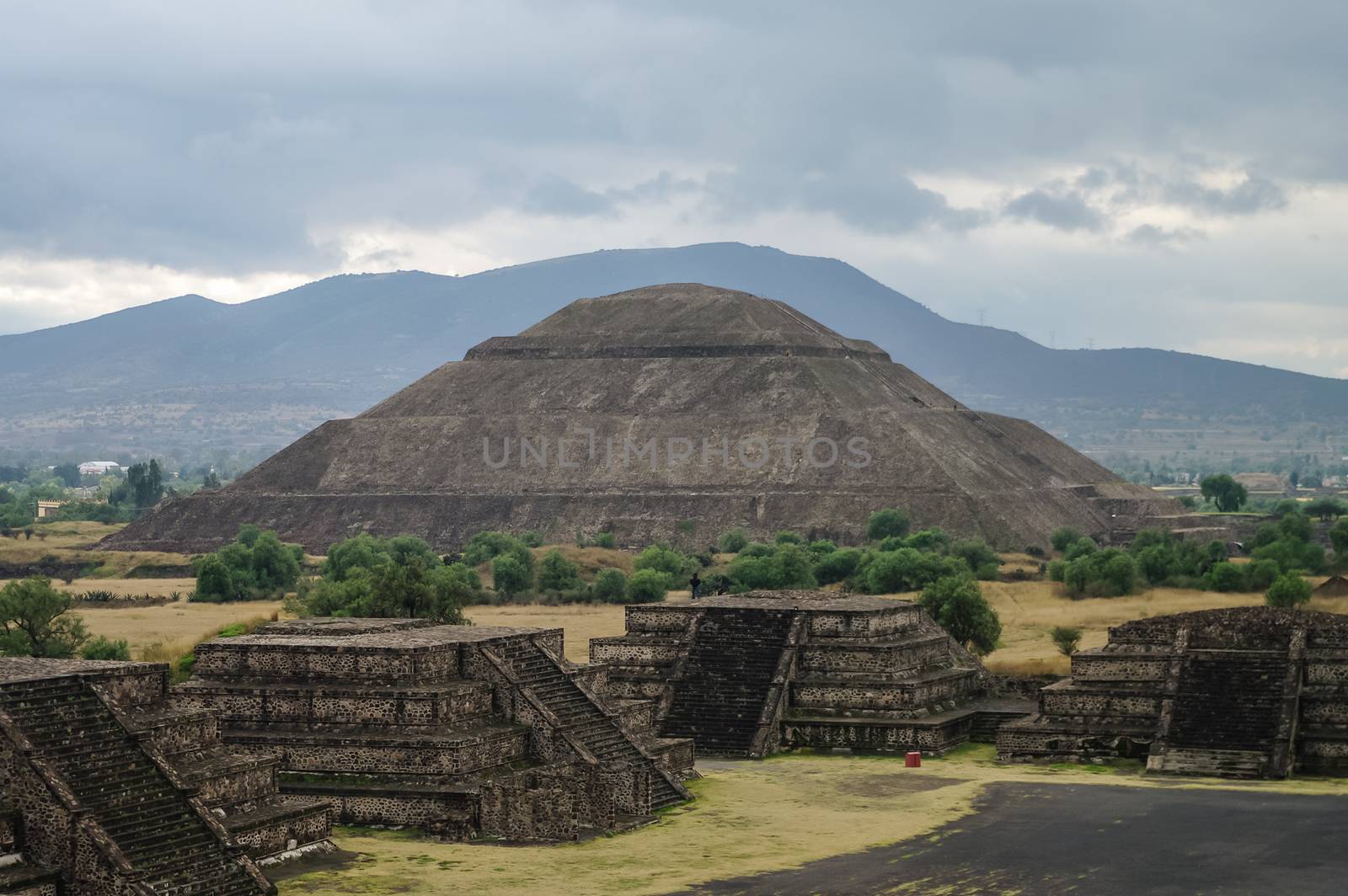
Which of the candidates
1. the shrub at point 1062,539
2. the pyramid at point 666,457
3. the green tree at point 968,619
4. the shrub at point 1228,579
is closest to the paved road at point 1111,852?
the green tree at point 968,619

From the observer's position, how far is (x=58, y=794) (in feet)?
93.8

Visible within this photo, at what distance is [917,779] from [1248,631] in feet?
33.6

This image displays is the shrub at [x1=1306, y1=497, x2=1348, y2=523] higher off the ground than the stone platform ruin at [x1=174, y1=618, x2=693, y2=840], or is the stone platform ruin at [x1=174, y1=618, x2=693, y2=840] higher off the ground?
the shrub at [x1=1306, y1=497, x2=1348, y2=523]

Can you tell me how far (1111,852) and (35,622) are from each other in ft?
124

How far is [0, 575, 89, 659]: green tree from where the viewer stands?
197ft

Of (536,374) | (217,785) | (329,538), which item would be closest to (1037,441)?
(536,374)

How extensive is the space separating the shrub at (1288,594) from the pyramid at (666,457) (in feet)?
179

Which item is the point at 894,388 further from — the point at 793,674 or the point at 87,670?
the point at 87,670

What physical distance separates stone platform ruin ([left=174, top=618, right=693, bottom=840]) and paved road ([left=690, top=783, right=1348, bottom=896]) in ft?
18.7

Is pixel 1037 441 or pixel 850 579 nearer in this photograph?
pixel 850 579

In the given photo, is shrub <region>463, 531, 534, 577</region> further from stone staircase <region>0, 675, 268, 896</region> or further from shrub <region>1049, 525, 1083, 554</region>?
stone staircase <region>0, 675, 268, 896</region>

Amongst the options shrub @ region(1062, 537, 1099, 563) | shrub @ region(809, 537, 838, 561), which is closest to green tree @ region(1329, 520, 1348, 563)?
shrub @ region(1062, 537, 1099, 563)

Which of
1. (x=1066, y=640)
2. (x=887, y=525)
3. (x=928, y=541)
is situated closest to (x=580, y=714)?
(x=1066, y=640)

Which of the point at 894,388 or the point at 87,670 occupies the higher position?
the point at 894,388
